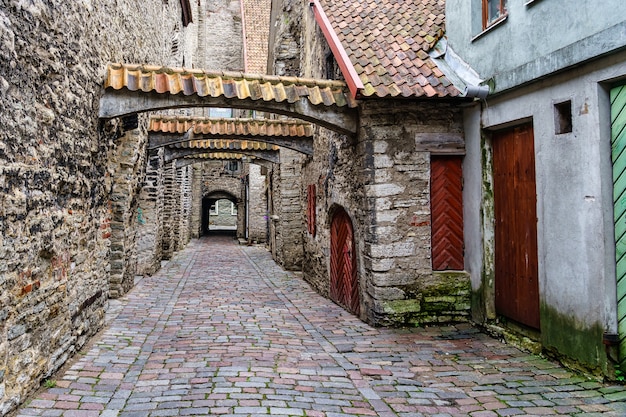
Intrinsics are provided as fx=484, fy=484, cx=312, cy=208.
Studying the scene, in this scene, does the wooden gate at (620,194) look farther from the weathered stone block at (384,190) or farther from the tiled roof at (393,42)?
the weathered stone block at (384,190)

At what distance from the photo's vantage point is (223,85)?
610 centimetres

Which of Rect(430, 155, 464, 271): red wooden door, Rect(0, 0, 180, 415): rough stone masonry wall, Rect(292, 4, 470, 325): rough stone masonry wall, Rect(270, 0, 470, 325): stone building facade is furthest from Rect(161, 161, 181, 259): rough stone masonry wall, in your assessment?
Rect(430, 155, 464, 271): red wooden door

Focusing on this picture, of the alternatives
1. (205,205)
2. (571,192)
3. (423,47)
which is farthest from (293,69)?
(205,205)

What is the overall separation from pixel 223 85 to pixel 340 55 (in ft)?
5.25

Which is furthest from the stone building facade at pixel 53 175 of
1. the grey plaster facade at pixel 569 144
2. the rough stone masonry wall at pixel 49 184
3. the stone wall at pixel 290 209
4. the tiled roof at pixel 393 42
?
the stone wall at pixel 290 209

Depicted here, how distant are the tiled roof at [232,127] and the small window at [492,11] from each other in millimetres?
4911

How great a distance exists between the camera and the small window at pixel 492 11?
18.5ft

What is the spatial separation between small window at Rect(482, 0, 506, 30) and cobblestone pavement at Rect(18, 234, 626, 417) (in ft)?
12.3

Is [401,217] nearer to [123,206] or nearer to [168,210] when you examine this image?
[123,206]

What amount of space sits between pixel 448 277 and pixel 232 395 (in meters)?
3.43

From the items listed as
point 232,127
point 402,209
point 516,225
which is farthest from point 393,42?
point 232,127

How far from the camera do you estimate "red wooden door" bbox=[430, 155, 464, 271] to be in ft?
20.9

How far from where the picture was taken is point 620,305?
4.01m

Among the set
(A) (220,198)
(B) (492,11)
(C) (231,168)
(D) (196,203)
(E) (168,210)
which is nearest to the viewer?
(B) (492,11)
